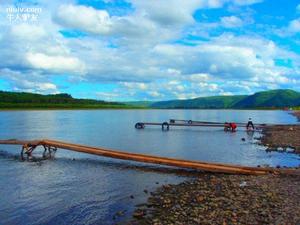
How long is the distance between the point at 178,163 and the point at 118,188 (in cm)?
651

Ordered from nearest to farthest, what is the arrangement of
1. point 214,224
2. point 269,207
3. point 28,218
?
point 214,224 → point 269,207 → point 28,218

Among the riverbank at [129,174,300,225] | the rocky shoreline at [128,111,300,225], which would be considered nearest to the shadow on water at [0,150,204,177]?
the rocky shoreline at [128,111,300,225]

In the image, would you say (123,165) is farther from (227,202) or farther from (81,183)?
(227,202)

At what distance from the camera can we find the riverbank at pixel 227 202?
13.5m

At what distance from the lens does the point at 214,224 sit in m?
12.7

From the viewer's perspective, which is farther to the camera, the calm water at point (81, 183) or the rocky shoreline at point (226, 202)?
the calm water at point (81, 183)

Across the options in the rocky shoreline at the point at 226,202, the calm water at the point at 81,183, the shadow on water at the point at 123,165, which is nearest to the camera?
the rocky shoreline at the point at 226,202

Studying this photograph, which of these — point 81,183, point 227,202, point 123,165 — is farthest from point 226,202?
point 123,165

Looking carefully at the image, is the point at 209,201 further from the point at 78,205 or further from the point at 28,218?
the point at 28,218

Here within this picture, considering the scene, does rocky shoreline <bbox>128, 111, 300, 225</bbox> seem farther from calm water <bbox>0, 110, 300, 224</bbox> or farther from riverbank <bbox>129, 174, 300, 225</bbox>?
calm water <bbox>0, 110, 300, 224</bbox>

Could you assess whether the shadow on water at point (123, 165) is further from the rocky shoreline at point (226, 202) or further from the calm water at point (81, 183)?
the rocky shoreline at point (226, 202)

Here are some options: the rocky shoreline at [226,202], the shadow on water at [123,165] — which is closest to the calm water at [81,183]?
the shadow on water at [123,165]

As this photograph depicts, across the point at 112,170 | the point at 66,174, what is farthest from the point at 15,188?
the point at 112,170

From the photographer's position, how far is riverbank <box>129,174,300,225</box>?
1346cm
